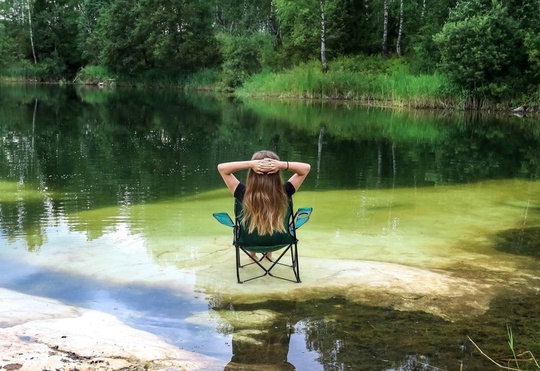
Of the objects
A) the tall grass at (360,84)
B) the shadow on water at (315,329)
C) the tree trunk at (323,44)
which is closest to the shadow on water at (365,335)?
the shadow on water at (315,329)

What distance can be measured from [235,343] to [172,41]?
4594 cm

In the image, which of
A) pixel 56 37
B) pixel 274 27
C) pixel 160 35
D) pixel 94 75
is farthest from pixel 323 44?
pixel 56 37

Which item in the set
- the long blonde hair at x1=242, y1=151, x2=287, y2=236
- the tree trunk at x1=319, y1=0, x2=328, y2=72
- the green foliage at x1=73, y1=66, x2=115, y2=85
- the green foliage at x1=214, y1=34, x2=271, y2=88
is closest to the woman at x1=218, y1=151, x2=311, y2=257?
the long blonde hair at x1=242, y1=151, x2=287, y2=236

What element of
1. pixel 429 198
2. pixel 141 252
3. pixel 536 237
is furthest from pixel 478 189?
pixel 141 252

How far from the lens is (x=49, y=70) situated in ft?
180

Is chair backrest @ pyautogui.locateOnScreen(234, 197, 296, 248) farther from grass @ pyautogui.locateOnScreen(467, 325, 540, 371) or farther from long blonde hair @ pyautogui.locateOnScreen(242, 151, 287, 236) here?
grass @ pyautogui.locateOnScreen(467, 325, 540, 371)

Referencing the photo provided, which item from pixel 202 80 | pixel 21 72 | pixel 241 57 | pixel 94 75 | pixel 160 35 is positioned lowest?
pixel 202 80

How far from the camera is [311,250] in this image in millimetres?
6262

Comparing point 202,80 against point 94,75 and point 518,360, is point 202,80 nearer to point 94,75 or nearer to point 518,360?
point 94,75

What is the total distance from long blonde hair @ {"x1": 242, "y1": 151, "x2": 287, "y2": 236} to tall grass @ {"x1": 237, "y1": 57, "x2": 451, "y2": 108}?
946 inches

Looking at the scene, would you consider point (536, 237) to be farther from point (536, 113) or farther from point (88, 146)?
point (536, 113)

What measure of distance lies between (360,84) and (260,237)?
2800cm

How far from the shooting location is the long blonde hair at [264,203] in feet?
15.5

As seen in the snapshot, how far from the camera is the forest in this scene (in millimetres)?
26078
